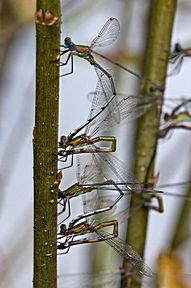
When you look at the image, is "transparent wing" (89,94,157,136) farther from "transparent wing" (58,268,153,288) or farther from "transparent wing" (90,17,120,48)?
"transparent wing" (58,268,153,288)

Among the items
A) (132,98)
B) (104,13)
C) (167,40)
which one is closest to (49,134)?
(132,98)

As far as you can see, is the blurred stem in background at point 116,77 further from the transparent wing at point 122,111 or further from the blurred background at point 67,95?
the transparent wing at point 122,111

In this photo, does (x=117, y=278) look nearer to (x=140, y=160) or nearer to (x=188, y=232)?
(x=140, y=160)

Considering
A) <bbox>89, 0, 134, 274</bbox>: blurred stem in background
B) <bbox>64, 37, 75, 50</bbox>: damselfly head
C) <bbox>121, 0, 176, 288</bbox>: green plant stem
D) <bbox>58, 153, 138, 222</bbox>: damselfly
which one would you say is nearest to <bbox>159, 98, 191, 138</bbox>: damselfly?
<bbox>121, 0, 176, 288</bbox>: green plant stem

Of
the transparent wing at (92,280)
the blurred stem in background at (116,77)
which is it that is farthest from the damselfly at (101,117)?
the blurred stem in background at (116,77)

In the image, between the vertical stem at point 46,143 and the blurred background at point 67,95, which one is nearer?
the vertical stem at point 46,143

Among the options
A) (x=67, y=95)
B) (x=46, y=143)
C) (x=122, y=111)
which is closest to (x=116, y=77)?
(x=67, y=95)
